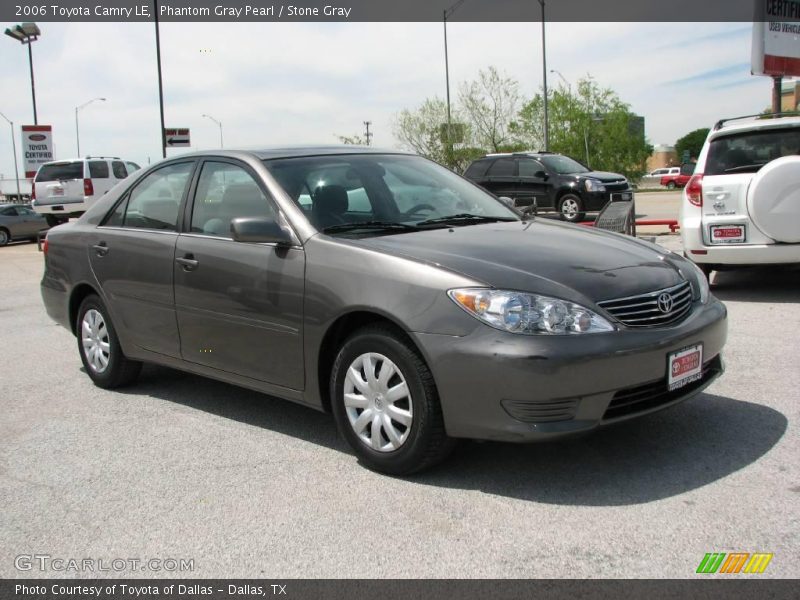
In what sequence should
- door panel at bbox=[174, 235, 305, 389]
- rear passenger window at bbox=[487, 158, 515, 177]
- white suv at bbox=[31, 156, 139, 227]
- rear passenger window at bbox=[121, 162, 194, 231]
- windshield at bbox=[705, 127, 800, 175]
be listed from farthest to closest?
white suv at bbox=[31, 156, 139, 227]
rear passenger window at bbox=[487, 158, 515, 177]
windshield at bbox=[705, 127, 800, 175]
rear passenger window at bbox=[121, 162, 194, 231]
door panel at bbox=[174, 235, 305, 389]

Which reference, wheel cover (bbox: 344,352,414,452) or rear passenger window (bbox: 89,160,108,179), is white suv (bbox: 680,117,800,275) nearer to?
wheel cover (bbox: 344,352,414,452)

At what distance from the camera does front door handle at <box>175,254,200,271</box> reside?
480 cm

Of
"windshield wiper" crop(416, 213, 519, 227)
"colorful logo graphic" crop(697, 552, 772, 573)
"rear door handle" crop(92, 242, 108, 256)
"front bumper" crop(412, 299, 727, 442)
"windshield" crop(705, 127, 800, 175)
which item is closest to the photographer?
"colorful logo graphic" crop(697, 552, 772, 573)

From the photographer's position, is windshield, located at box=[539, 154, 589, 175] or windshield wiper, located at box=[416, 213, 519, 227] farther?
windshield, located at box=[539, 154, 589, 175]

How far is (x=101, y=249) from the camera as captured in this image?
223 inches

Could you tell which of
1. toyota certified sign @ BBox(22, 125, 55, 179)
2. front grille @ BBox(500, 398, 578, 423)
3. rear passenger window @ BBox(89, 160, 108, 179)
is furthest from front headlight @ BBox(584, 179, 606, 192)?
toyota certified sign @ BBox(22, 125, 55, 179)

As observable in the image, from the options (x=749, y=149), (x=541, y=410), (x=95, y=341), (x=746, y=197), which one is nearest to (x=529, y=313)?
(x=541, y=410)

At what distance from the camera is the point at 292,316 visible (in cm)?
423

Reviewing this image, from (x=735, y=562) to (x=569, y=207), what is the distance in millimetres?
16689

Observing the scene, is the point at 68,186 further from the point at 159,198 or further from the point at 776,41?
the point at 159,198

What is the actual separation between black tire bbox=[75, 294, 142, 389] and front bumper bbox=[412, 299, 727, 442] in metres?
2.88

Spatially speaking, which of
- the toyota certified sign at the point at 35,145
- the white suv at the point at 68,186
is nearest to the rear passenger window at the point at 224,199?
the white suv at the point at 68,186

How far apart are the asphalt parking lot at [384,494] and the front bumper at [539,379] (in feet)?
1.12

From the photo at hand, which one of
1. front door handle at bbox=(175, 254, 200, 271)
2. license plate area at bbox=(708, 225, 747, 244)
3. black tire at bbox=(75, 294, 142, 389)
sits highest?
front door handle at bbox=(175, 254, 200, 271)
